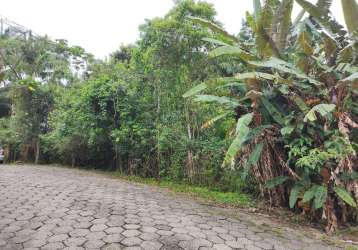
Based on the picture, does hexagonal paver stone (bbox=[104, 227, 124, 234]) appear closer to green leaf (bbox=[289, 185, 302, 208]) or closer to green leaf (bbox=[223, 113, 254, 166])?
green leaf (bbox=[223, 113, 254, 166])

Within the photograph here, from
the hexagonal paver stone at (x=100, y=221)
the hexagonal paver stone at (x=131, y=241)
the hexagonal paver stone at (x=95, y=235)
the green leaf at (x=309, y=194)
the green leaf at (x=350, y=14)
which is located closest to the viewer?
the hexagonal paver stone at (x=131, y=241)

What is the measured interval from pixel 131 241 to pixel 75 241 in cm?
59

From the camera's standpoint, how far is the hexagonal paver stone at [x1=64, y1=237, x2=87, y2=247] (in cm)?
280

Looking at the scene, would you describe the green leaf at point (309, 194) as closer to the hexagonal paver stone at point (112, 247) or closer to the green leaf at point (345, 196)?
the green leaf at point (345, 196)

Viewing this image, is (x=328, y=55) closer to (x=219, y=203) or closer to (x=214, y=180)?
(x=219, y=203)

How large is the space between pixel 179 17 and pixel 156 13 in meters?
0.88

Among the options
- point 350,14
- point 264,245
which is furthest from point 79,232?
point 350,14

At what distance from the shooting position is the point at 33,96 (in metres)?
12.5

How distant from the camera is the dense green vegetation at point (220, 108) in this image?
4074mm

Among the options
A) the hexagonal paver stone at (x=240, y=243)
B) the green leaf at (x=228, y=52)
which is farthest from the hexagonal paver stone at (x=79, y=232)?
the green leaf at (x=228, y=52)

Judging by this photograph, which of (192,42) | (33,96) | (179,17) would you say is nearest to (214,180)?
(192,42)

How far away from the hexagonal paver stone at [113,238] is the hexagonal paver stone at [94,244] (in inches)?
2.7

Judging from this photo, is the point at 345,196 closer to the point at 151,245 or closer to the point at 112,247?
the point at 151,245

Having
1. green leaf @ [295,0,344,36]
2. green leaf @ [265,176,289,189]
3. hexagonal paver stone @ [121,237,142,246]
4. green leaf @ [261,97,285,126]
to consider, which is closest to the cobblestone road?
hexagonal paver stone @ [121,237,142,246]
